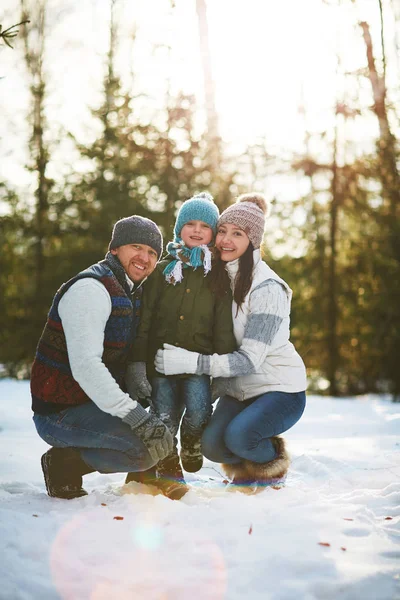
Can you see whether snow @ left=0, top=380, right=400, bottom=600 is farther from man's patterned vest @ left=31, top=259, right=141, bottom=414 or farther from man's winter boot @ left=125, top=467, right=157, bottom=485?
man's patterned vest @ left=31, top=259, right=141, bottom=414

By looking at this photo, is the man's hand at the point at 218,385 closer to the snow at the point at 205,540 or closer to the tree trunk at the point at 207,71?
the snow at the point at 205,540

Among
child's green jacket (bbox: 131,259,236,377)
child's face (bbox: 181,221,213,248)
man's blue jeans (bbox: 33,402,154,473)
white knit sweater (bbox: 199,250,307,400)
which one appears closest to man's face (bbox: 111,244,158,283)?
child's green jacket (bbox: 131,259,236,377)

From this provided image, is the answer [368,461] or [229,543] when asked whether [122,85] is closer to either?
[368,461]

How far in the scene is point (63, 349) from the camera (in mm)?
2990

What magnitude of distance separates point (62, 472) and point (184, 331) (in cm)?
109

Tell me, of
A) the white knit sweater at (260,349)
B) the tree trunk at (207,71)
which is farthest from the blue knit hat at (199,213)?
the tree trunk at (207,71)

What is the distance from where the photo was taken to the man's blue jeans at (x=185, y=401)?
337 cm

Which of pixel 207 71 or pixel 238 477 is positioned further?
pixel 207 71

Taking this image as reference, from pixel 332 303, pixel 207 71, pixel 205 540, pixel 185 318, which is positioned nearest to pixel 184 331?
pixel 185 318

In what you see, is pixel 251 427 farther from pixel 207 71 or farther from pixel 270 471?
pixel 207 71

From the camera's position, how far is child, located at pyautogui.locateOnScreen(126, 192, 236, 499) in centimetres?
338

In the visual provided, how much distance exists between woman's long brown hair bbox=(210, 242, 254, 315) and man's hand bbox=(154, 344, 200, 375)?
1.51 feet

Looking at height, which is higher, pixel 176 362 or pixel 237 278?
pixel 237 278

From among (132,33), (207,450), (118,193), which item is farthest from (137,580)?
(132,33)
